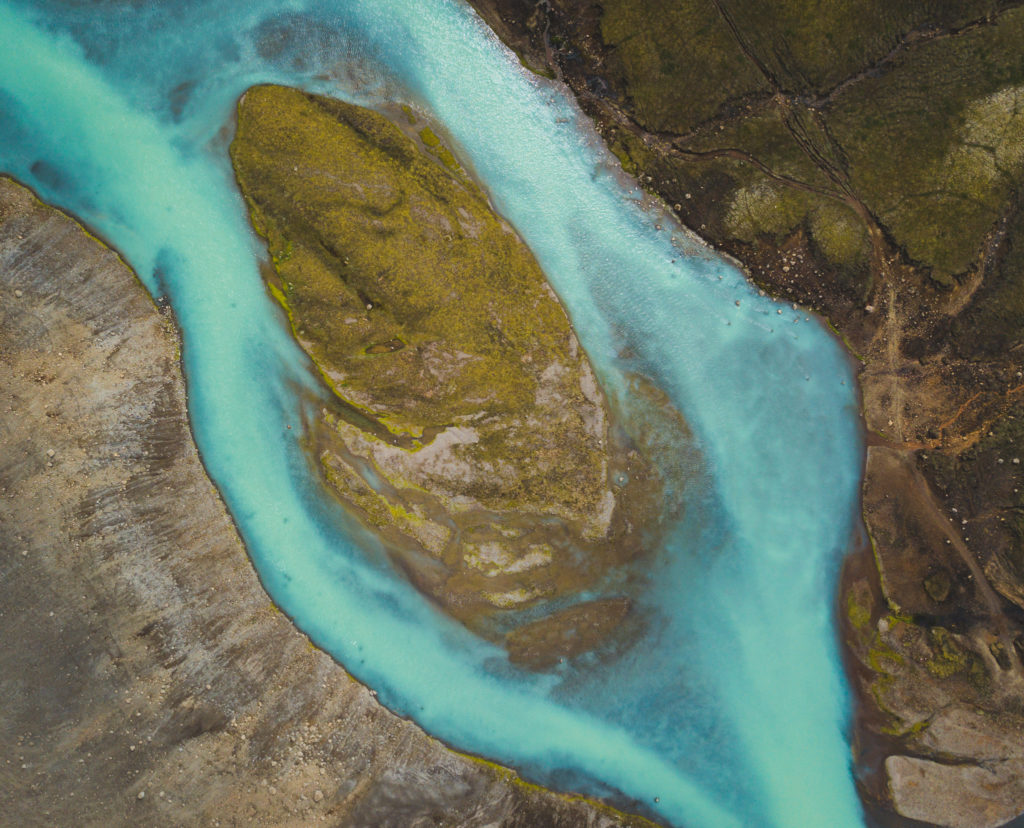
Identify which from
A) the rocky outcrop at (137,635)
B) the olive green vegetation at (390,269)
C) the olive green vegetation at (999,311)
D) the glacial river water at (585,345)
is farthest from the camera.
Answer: the glacial river water at (585,345)

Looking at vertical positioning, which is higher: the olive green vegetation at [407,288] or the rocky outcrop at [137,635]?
the olive green vegetation at [407,288]

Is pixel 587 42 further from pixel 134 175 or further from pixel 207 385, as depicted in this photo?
pixel 207 385

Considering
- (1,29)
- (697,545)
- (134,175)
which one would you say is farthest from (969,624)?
(1,29)

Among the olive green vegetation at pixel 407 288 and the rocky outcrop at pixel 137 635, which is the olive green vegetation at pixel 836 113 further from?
the rocky outcrop at pixel 137 635

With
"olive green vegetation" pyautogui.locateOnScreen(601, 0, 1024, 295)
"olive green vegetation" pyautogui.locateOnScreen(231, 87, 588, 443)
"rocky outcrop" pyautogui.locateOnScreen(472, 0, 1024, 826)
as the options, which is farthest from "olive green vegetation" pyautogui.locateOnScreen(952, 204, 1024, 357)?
"olive green vegetation" pyautogui.locateOnScreen(231, 87, 588, 443)

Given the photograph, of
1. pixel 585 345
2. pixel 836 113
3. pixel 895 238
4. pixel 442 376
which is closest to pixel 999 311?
pixel 895 238

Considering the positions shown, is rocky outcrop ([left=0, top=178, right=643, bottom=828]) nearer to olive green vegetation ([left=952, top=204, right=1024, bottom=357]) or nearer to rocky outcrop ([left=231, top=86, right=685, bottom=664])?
rocky outcrop ([left=231, top=86, right=685, bottom=664])

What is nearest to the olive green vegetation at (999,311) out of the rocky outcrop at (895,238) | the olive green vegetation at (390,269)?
the rocky outcrop at (895,238)
